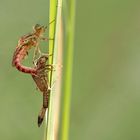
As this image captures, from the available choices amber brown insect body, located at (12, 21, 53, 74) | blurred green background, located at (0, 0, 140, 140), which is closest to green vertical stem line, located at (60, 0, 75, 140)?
amber brown insect body, located at (12, 21, 53, 74)

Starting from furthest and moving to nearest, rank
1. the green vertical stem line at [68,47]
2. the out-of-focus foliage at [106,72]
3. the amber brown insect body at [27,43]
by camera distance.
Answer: the out-of-focus foliage at [106,72] < the amber brown insect body at [27,43] < the green vertical stem line at [68,47]

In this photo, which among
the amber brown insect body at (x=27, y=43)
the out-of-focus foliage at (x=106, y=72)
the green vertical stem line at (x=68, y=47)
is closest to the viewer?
the green vertical stem line at (x=68, y=47)

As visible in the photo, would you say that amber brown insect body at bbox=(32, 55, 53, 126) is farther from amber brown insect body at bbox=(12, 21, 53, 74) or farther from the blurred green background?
the blurred green background

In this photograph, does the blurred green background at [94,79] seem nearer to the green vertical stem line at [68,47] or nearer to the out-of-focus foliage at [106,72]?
the out-of-focus foliage at [106,72]

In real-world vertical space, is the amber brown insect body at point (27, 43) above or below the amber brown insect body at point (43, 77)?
above

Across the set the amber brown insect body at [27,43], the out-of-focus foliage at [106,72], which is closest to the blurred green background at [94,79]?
the out-of-focus foliage at [106,72]

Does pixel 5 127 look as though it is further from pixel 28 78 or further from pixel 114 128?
pixel 114 128

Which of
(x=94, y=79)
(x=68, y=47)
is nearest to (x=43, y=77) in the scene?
(x=68, y=47)

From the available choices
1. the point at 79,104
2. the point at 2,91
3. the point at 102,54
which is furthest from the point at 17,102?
the point at 102,54
